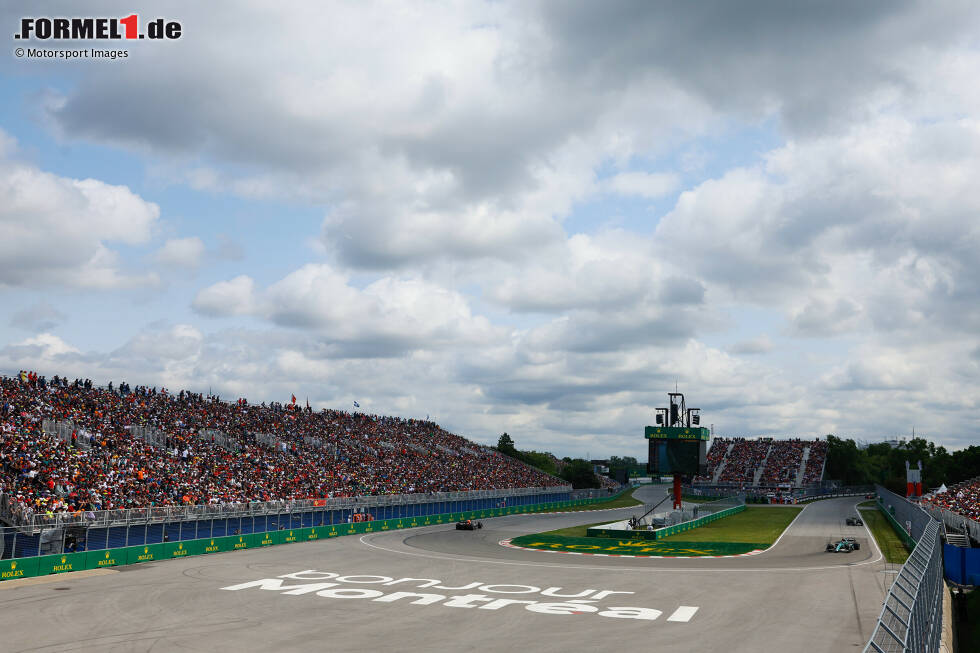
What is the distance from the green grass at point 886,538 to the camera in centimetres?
4333

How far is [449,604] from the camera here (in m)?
26.8

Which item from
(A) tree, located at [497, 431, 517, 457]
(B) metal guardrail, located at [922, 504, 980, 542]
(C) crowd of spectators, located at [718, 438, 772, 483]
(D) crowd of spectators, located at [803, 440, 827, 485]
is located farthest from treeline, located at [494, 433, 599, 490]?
(B) metal guardrail, located at [922, 504, 980, 542]

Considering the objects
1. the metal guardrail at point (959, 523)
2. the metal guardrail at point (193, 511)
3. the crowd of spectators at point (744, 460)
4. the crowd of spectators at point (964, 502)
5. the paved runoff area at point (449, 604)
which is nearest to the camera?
the paved runoff area at point (449, 604)

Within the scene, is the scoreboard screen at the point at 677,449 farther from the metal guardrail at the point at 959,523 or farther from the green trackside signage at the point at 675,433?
the metal guardrail at the point at 959,523

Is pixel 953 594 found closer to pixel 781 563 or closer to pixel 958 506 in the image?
pixel 781 563

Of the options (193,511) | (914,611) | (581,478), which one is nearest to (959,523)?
(914,611)

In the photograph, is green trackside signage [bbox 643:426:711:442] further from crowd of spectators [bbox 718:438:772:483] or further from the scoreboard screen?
crowd of spectators [bbox 718:438:772:483]

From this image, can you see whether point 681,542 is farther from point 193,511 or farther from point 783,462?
point 783,462

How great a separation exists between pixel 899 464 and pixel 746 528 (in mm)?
121554

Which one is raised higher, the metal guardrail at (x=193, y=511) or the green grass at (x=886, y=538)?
the metal guardrail at (x=193, y=511)

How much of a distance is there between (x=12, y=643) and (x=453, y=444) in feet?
258

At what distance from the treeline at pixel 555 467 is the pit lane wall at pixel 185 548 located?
6841 cm

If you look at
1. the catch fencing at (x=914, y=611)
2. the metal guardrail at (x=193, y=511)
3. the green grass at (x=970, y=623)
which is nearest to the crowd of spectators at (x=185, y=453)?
the metal guardrail at (x=193, y=511)

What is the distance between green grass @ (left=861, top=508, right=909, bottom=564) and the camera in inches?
1706
